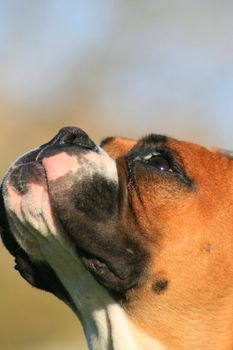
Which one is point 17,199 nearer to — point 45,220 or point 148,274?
point 45,220

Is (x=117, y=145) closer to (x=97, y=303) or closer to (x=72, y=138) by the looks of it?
(x=72, y=138)

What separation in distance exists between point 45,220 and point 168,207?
2.06 feet

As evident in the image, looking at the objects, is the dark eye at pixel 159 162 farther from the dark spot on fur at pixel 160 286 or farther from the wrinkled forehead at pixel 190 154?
the dark spot on fur at pixel 160 286

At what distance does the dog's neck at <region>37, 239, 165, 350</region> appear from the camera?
166 inches

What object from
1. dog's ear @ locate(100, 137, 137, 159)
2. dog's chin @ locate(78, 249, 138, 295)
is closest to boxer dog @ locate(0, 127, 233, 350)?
dog's chin @ locate(78, 249, 138, 295)

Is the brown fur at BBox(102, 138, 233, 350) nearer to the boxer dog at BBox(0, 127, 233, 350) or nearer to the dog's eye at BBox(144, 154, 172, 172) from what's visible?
the boxer dog at BBox(0, 127, 233, 350)

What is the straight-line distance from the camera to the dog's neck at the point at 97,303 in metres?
4.21

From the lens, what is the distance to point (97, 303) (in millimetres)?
4301

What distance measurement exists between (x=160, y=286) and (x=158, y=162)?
66 cm

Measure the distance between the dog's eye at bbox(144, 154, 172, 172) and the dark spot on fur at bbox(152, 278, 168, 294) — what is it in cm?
58

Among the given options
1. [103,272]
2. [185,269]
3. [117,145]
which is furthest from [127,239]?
[117,145]

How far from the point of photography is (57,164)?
13.4 ft

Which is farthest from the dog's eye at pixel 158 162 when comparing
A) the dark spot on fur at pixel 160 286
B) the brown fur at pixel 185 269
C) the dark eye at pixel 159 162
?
the dark spot on fur at pixel 160 286

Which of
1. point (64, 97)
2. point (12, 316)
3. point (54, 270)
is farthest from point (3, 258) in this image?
point (54, 270)
